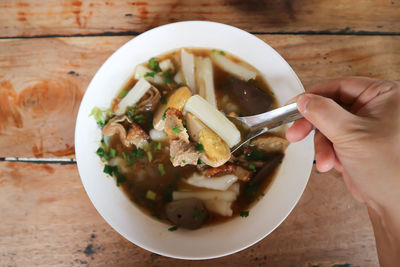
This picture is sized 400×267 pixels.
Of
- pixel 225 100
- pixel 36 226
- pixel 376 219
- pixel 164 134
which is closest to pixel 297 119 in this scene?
pixel 225 100

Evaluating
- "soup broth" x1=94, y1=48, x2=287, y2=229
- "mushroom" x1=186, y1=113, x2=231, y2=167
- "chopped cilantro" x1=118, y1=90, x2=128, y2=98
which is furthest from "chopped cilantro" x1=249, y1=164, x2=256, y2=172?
"chopped cilantro" x1=118, y1=90, x2=128, y2=98

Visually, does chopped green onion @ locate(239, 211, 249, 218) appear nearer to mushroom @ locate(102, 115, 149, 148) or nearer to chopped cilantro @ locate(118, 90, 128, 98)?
mushroom @ locate(102, 115, 149, 148)

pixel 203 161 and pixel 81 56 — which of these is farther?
pixel 81 56

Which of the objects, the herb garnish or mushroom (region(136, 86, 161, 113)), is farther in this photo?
mushroom (region(136, 86, 161, 113))

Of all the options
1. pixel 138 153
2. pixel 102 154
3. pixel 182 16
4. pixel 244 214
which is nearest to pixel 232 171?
pixel 244 214

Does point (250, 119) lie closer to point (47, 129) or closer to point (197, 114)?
point (197, 114)

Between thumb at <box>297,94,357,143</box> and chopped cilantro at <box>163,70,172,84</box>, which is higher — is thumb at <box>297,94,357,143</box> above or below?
above

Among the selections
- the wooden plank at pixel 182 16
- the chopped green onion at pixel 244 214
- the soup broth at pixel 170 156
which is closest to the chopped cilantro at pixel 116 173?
the soup broth at pixel 170 156
